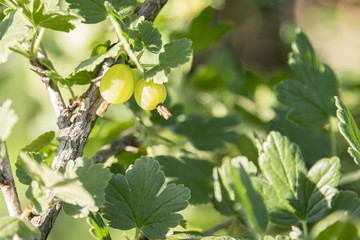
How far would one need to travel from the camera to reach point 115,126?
1.18 m

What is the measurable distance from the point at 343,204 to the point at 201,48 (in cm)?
81

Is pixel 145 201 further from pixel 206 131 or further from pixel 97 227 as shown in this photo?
pixel 206 131

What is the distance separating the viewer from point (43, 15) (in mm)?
672

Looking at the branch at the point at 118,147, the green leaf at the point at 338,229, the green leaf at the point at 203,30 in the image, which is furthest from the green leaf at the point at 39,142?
the green leaf at the point at 203,30

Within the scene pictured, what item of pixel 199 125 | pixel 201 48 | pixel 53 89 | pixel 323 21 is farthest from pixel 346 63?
pixel 53 89

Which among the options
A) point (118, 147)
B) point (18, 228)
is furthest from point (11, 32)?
point (118, 147)

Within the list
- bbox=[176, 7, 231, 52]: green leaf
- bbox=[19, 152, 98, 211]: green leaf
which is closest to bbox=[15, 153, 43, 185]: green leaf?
bbox=[19, 152, 98, 211]: green leaf

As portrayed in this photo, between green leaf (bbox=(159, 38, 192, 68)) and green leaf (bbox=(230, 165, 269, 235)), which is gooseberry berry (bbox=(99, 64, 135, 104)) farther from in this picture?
green leaf (bbox=(230, 165, 269, 235))

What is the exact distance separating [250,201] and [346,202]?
0.30 meters

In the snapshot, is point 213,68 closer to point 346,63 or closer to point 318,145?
point 318,145

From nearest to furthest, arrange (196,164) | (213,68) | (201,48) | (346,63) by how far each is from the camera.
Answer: (196,164), (201,48), (213,68), (346,63)

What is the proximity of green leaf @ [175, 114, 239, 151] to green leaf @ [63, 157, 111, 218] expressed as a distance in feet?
1.82

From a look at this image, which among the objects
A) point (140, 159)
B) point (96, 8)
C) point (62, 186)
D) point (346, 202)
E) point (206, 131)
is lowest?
point (206, 131)

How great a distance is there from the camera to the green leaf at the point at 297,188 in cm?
76
